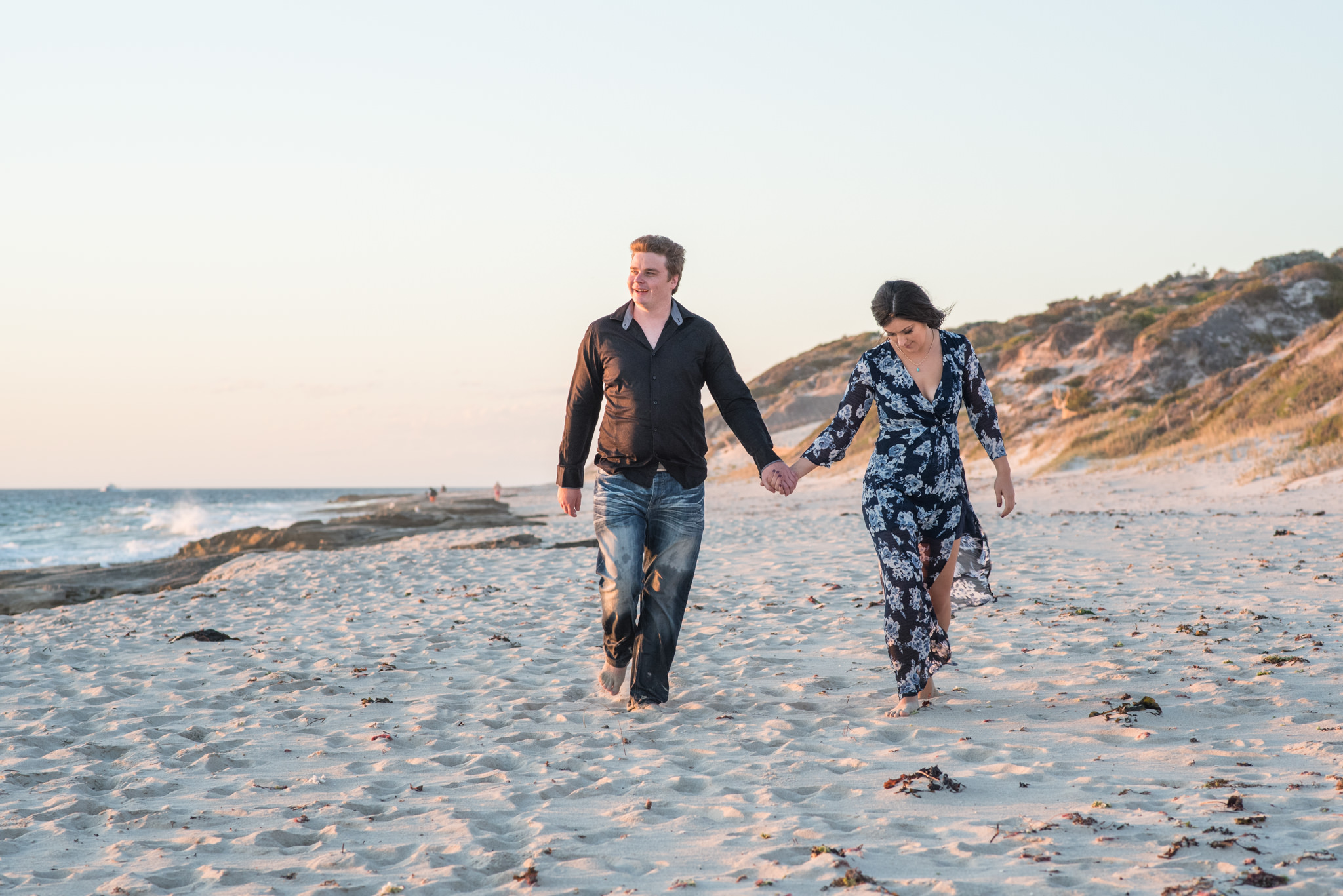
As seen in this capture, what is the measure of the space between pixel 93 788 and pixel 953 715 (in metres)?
3.78

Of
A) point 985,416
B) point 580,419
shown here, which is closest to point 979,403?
point 985,416

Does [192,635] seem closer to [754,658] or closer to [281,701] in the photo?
[281,701]

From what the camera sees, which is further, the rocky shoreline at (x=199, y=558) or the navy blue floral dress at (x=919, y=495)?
the rocky shoreline at (x=199, y=558)

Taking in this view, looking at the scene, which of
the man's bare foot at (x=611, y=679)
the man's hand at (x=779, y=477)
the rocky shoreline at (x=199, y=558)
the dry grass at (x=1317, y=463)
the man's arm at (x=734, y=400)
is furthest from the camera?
the dry grass at (x=1317, y=463)

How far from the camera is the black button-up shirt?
4902mm

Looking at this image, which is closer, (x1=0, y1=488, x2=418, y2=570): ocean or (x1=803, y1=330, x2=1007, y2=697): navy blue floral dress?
(x1=803, y1=330, x2=1007, y2=697): navy blue floral dress

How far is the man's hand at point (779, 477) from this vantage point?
16.2 ft

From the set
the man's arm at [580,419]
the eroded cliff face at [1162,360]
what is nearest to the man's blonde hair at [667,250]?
the man's arm at [580,419]

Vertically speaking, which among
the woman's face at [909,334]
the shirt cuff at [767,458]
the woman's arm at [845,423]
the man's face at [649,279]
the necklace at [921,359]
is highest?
the man's face at [649,279]

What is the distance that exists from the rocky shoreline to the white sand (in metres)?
4.08

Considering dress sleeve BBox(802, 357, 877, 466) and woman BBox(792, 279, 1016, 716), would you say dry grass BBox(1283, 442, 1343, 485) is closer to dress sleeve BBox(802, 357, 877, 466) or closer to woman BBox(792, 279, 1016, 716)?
woman BBox(792, 279, 1016, 716)

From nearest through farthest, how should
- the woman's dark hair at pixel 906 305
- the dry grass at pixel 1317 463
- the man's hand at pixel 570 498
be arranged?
the woman's dark hair at pixel 906 305 < the man's hand at pixel 570 498 < the dry grass at pixel 1317 463

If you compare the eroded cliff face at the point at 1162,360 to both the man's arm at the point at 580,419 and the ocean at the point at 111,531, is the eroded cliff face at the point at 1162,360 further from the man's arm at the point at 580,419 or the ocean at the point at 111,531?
the ocean at the point at 111,531

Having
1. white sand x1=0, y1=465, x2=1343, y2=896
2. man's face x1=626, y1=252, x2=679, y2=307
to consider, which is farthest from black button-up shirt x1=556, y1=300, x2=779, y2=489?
white sand x1=0, y1=465, x2=1343, y2=896
